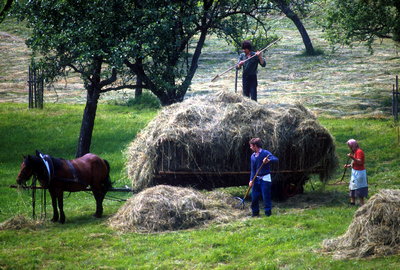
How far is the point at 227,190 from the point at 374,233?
5961 mm

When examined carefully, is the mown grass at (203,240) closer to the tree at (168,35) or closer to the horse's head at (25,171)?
the horse's head at (25,171)

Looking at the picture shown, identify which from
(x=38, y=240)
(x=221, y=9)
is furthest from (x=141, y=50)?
(x=38, y=240)

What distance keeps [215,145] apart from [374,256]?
4.53 metres

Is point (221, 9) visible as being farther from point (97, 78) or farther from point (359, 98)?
point (359, 98)

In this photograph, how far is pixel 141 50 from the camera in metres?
13.5

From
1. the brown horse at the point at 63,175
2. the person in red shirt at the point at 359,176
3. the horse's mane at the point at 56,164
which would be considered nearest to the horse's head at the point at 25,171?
the brown horse at the point at 63,175

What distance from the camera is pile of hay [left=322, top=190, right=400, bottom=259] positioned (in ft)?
20.5

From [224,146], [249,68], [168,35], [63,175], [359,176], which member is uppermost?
[168,35]

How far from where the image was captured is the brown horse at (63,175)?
886cm

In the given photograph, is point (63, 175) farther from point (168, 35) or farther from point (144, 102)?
point (144, 102)

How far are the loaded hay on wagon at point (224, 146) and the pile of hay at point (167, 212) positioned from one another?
0.82 metres

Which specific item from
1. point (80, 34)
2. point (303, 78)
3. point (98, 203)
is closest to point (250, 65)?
point (98, 203)

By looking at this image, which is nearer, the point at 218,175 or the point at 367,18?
the point at 218,175

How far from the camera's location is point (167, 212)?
8492 mm
